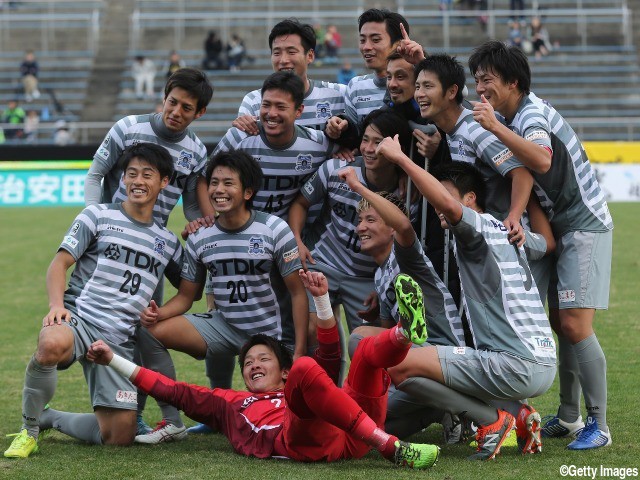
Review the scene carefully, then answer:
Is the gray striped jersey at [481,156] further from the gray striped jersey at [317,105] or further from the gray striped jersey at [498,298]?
the gray striped jersey at [317,105]

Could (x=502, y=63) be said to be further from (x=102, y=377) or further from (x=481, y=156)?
(x=102, y=377)

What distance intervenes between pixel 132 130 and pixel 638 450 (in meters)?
3.55

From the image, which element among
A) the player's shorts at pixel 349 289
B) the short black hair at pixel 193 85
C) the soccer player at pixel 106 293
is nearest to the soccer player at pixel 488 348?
the player's shorts at pixel 349 289

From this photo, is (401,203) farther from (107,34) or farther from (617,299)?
(107,34)

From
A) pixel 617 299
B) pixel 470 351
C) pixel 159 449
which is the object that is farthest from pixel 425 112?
pixel 617 299

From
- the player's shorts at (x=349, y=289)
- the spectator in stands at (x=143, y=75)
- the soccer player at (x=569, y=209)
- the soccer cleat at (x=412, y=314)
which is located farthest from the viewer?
the spectator in stands at (x=143, y=75)

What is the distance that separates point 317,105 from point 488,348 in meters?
2.51

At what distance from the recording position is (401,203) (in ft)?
20.7

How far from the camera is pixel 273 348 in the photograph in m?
6.09

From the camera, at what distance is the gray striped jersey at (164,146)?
685 cm

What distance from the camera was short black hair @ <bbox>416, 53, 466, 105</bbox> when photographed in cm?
605

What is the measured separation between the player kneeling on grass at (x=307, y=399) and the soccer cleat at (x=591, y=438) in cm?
97

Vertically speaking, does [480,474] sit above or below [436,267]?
below

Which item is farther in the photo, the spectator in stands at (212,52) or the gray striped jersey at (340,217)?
the spectator in stands at (212,52)
